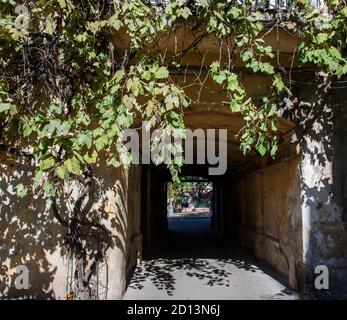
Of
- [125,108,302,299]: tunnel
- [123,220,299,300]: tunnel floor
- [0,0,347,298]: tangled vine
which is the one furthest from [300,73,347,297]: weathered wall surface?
[123,220,299,300]: tunnel floor

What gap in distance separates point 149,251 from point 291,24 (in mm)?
8016

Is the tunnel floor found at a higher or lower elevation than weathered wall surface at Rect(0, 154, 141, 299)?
lower

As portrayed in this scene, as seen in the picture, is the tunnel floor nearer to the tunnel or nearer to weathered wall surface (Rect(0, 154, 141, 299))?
the tunnel

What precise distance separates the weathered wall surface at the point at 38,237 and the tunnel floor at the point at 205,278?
1.05 metres

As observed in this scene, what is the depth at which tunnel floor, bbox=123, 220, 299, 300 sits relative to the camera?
6730mm

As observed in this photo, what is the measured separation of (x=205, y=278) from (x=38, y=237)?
11.0 ft

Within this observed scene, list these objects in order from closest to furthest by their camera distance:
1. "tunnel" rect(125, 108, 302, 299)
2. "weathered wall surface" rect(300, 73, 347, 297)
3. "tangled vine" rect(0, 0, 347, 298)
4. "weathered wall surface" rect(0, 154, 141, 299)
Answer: "tangled vine" rect(0, 0, 347, 298) < "weathered wall surface" rect(0, 154, 141, 299) < "weathered wall surface" rect(300, 73, 347, 297) < "tunnel" rect(125, 108, 302, 299)

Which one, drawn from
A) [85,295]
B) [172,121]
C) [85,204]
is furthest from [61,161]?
[85,295]

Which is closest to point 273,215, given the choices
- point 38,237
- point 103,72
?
point 38,237

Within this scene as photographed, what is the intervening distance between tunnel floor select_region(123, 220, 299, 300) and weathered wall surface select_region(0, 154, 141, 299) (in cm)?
105

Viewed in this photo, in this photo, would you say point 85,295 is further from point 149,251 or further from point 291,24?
point 149,251

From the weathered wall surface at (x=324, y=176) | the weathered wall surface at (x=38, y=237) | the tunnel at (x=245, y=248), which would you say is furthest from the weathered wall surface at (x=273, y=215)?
the weathered wall surface at (x=38, y=237)

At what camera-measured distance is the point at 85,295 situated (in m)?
5.91

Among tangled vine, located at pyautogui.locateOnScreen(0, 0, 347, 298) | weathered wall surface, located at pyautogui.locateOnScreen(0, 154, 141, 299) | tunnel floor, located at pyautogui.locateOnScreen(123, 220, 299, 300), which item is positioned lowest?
tunnel floor, located at pyautogui.locateOnScreen(123, 220, 299, 300)
